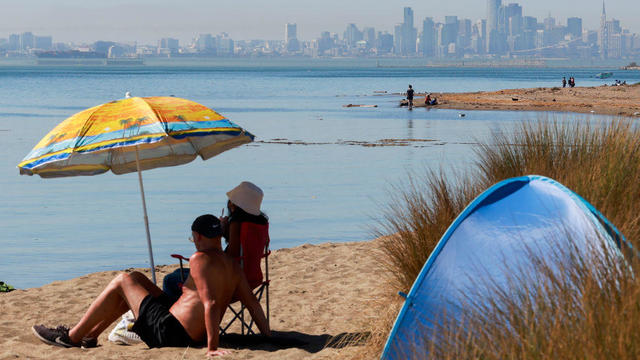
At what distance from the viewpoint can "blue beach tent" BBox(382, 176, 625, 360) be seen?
419 cm

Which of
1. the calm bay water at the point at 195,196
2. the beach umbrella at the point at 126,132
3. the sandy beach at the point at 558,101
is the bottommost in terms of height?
the calm bay water at the point at 195,196

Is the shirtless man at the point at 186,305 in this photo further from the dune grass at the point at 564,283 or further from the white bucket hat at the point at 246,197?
the dune grass at the point at 564,283

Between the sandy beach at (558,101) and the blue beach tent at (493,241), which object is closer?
the blue beach tent at (493,241)

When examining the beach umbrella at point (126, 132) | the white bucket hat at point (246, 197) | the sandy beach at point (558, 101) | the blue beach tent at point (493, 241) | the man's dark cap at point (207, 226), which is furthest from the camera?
the sandy beach at point (558, 101)

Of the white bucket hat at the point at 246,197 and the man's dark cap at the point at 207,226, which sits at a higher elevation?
the white bucket hat at the point at 246,197

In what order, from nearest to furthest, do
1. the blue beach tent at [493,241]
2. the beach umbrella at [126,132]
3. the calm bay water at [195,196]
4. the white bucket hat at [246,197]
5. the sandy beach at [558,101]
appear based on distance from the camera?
1. the blue beach tent at [493,241]
2. the white bucket hat at [246,197]
3. the beach umbrella at [126,132]
4. the calm bay water at [195,196]
5. the sandy beach at [558,101]

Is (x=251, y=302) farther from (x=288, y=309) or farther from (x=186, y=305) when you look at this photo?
(x=288, y=309)

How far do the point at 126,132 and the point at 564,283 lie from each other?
3.41m

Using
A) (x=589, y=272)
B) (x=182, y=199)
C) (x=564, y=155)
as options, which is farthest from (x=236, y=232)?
(x=182, y=199)

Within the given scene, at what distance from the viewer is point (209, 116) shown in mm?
6090

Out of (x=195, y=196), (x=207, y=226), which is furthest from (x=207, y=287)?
(x=195, y=196)

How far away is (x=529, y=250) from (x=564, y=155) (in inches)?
104

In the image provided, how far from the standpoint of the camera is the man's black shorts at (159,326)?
5.73 m

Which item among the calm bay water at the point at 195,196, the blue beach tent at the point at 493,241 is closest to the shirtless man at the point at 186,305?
the blue beach tent at the point at 493,241
